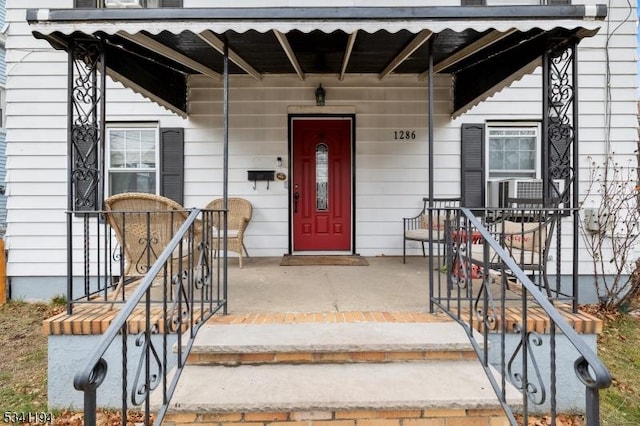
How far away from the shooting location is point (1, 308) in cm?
497

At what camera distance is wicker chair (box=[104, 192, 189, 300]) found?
2.87 metres

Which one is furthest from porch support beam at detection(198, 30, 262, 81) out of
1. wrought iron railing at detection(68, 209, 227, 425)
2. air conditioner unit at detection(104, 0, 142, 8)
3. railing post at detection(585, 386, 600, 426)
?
railing post at detection(585, 386, 600, 426)

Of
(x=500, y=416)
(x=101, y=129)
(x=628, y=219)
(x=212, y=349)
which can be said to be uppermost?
(x=101, y=129)

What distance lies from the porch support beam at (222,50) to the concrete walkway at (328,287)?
231 cm

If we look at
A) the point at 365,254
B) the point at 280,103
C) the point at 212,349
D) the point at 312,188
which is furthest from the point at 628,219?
the point at 212,349

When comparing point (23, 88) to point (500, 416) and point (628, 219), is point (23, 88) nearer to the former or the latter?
point (500, 416)

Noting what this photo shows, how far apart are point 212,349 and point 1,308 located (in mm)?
4533

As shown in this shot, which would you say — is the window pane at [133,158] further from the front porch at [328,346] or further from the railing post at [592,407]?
the railing post at [592,407]

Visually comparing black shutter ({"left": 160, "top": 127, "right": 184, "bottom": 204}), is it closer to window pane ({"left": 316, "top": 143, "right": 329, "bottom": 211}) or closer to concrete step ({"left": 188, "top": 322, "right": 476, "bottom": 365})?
window pane ({"left": 316, "top": 143, "right": 329, "bottom": 211})

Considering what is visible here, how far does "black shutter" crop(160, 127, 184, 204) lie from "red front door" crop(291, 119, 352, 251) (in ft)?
5.42

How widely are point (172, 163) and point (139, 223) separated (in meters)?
2.63

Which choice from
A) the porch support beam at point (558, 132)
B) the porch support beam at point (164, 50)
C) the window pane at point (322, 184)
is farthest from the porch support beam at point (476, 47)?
the porch support beam at point (164, 50)

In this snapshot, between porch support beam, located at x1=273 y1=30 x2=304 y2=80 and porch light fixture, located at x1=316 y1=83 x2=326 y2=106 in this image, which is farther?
porch light fixture, located at x1=316 y1=83 x2=326 y2=106

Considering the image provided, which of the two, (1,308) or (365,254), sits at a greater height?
(365,254)
